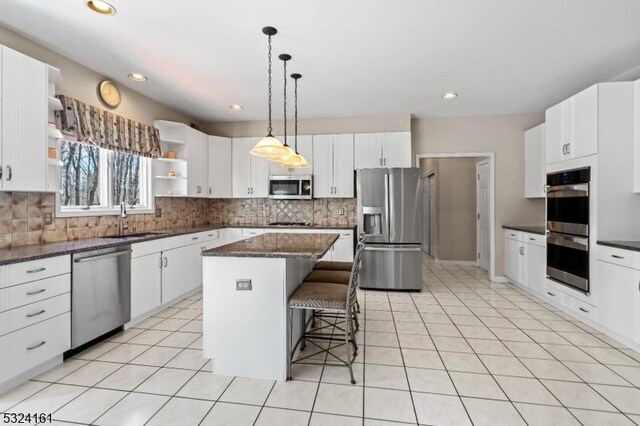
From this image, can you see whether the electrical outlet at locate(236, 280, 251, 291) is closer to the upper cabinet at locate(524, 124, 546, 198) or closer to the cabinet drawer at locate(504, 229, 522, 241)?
the cabinet drawer at locate(504, 229, 522, 241)

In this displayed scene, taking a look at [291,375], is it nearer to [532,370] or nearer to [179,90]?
[532,370]

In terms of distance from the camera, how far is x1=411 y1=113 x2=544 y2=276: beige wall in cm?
480

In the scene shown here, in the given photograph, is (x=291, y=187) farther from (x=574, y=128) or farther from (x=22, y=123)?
(x=574, y=128)

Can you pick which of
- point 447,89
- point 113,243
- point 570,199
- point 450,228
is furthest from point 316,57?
point 450,228

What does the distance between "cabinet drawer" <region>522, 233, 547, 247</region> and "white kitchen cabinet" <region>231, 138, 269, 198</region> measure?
3802 millimetres

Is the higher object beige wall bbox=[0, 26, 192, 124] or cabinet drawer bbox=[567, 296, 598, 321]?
beige wall bbox=[0, 26, 192, 124]

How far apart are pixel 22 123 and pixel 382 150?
4035mm

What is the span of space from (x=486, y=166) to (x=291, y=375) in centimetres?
492

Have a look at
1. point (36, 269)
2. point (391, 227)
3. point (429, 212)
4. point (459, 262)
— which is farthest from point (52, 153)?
point (429, 212)

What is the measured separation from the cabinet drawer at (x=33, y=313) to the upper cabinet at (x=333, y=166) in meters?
3.35

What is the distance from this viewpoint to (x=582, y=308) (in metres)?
3.12

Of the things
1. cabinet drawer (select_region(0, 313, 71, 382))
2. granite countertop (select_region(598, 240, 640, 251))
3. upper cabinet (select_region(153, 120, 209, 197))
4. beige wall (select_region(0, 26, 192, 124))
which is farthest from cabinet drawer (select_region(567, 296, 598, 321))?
beige wall (select_region(0, 26, 192, 124))

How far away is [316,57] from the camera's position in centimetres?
296

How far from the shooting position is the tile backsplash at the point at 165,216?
8.40 ft
